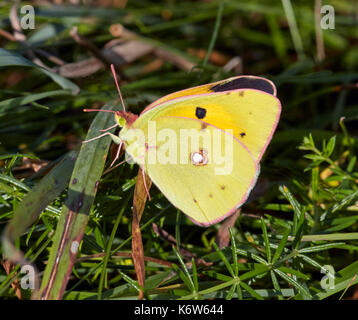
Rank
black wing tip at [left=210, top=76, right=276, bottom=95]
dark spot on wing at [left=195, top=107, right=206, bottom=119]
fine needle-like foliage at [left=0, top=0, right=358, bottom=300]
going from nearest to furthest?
fine needle-like foliage at [left=0, top=0, right=358, bottom=300] → black wing tip at [left=210, top=76, right=276, bottom=95] → dark spot on wing at [left=195, top=107, right=206, bottom=119]

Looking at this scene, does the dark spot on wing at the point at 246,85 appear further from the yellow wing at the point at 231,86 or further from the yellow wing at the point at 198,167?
the yellow wing at the point at 198,167

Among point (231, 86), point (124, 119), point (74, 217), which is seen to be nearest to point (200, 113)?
point (231, 86)

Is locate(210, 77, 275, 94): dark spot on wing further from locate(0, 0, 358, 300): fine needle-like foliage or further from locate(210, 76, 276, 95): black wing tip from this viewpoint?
locate(0, 0, 358, 300): fine needle-like foliage

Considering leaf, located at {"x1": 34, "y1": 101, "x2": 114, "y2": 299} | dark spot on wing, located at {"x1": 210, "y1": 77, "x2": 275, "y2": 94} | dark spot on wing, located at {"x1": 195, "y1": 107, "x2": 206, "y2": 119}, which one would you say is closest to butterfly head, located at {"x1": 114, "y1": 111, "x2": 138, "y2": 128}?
leaf, located at {"x1": 34, "y1": 101, "x2": 114, "y2": 299}

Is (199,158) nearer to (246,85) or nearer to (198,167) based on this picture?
(198,167)

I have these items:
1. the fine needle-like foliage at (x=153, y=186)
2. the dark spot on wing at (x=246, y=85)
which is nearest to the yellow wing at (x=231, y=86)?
the dark spot on wing at (x=246, y=85)
